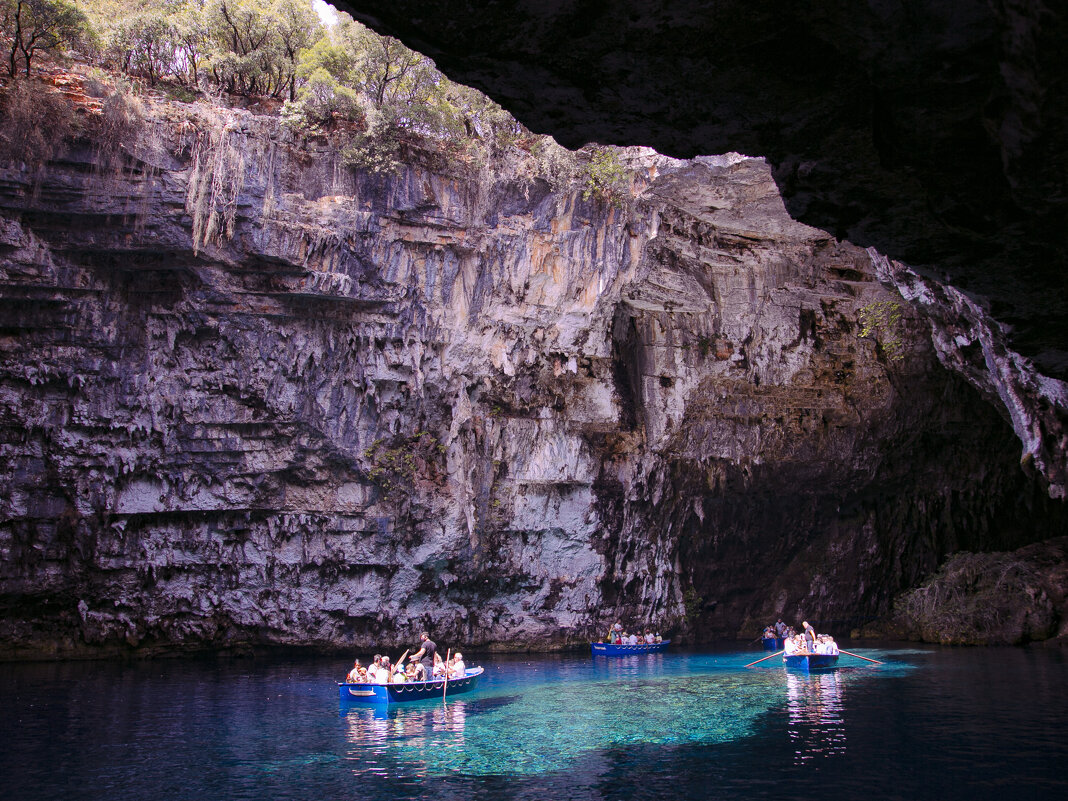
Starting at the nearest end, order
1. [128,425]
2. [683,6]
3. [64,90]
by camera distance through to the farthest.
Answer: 1. [683,6]
2. [64,90]
3. [128,425]

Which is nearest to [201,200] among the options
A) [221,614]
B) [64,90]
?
[64,90]

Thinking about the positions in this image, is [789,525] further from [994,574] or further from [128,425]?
[128,425]

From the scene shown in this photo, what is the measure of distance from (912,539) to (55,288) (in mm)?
33565

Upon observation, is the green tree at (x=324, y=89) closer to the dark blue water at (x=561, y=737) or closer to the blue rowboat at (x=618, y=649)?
the dark blue water at (x=561, y=737)

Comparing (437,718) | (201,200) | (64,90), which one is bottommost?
(437,718)

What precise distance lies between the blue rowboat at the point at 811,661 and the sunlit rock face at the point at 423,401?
915 centimetres

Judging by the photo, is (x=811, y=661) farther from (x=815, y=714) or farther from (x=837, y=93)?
(x=837, y=93)

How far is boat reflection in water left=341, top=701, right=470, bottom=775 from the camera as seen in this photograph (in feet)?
39.2

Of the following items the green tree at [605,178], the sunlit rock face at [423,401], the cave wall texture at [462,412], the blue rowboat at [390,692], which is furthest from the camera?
the green tree at [605,178]

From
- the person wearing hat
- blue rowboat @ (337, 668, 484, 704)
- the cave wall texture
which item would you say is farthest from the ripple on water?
the cave wall texture

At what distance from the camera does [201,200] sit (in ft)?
72.1

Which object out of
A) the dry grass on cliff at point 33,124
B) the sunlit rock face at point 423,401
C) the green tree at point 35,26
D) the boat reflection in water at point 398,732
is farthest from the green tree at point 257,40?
the boat reflection in water at point 398,732

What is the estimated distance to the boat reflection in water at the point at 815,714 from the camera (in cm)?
1216

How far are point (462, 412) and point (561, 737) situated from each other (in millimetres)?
14712
